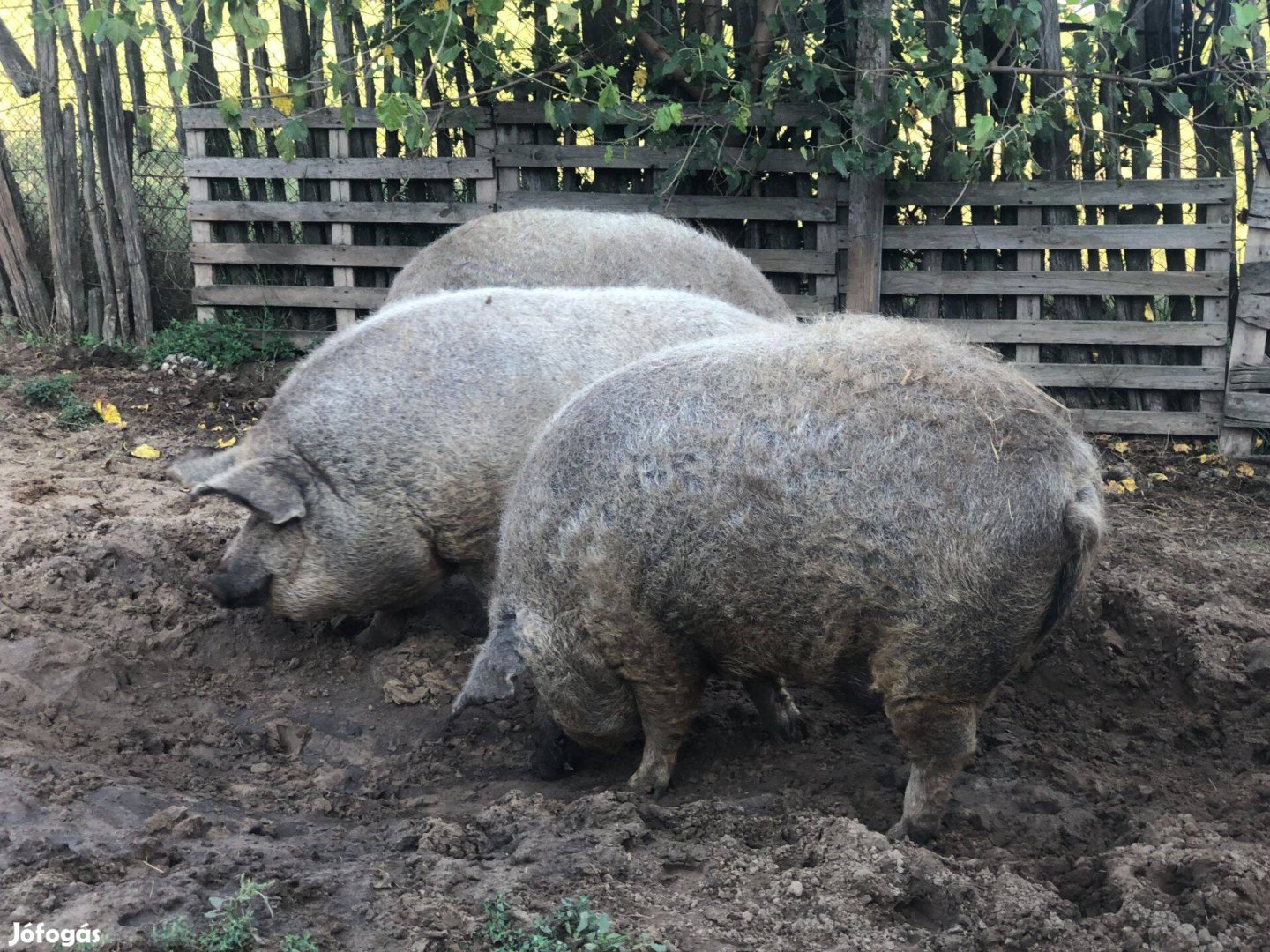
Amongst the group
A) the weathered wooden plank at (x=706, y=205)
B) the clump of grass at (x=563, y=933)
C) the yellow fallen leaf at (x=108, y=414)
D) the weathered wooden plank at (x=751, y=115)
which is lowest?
the clump of grass at (x=563, y=933)

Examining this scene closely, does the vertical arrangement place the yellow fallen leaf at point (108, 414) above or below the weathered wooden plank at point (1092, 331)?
below

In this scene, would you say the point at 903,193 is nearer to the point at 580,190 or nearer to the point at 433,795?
the point at 580,190

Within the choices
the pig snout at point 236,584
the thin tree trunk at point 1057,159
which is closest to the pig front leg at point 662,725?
the pig snout at point 236,584

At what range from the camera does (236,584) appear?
192 inches

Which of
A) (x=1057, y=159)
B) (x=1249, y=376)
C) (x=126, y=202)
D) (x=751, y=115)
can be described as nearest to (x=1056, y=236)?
(x=1057, y=159)

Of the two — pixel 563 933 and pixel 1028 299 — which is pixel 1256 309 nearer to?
pixel 1028 299

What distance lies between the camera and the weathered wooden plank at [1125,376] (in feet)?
24.8

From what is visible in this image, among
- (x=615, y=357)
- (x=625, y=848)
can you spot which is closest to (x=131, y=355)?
(x=615, y=357)

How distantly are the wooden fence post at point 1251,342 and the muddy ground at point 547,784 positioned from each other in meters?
1.15

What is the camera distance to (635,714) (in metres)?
4.20

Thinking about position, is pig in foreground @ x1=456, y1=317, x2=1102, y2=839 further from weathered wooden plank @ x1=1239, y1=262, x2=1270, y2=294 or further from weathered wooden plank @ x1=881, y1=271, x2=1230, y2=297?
weathered wooden plank @ x1=1239, y1=262, x2=1270, y2=294

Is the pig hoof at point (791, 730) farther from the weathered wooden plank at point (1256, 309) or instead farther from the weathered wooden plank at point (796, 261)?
the weathered wooden plank at point (1256, 309)

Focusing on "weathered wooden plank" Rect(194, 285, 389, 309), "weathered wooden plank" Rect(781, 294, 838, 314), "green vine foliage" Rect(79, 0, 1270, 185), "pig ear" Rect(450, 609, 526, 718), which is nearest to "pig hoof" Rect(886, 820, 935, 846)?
"pig ear" Rect(450, 609, 526, 718)

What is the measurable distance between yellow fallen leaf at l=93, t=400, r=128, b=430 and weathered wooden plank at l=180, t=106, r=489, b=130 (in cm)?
205
